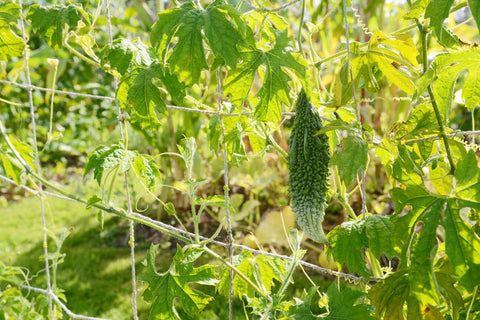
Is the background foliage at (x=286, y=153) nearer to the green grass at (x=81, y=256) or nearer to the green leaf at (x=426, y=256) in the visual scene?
the green leaf at (x=426, y=256)

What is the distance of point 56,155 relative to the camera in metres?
6.09

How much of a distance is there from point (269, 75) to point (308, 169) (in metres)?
0.24

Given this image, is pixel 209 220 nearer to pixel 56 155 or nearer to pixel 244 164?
pixel 244 164

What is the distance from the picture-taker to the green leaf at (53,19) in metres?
1.33

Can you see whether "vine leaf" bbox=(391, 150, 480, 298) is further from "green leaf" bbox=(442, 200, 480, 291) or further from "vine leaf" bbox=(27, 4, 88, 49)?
"vine leaf" bbox=(27, 4, 88, 49)

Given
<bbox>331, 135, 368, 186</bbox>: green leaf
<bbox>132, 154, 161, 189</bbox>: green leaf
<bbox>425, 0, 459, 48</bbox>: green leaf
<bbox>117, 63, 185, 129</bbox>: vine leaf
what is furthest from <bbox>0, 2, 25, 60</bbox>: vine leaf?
<bbox>425, 0, 459, 48</bbox>: green leaf

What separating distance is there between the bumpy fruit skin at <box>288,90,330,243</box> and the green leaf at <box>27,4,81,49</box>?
0.72 meters

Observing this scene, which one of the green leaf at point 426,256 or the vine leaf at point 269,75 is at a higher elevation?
the vine leaf at point 269,75

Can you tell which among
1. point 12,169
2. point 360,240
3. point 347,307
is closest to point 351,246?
point 360,240

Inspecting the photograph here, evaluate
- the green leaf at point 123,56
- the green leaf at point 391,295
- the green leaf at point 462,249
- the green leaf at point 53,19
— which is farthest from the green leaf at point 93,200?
the green leaf at point 462,249

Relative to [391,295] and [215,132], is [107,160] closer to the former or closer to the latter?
[215,132]

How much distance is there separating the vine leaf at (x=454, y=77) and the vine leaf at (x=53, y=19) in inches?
38.9

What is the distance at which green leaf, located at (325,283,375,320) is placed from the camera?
1155 millimetres

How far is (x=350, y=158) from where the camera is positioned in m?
1.05
